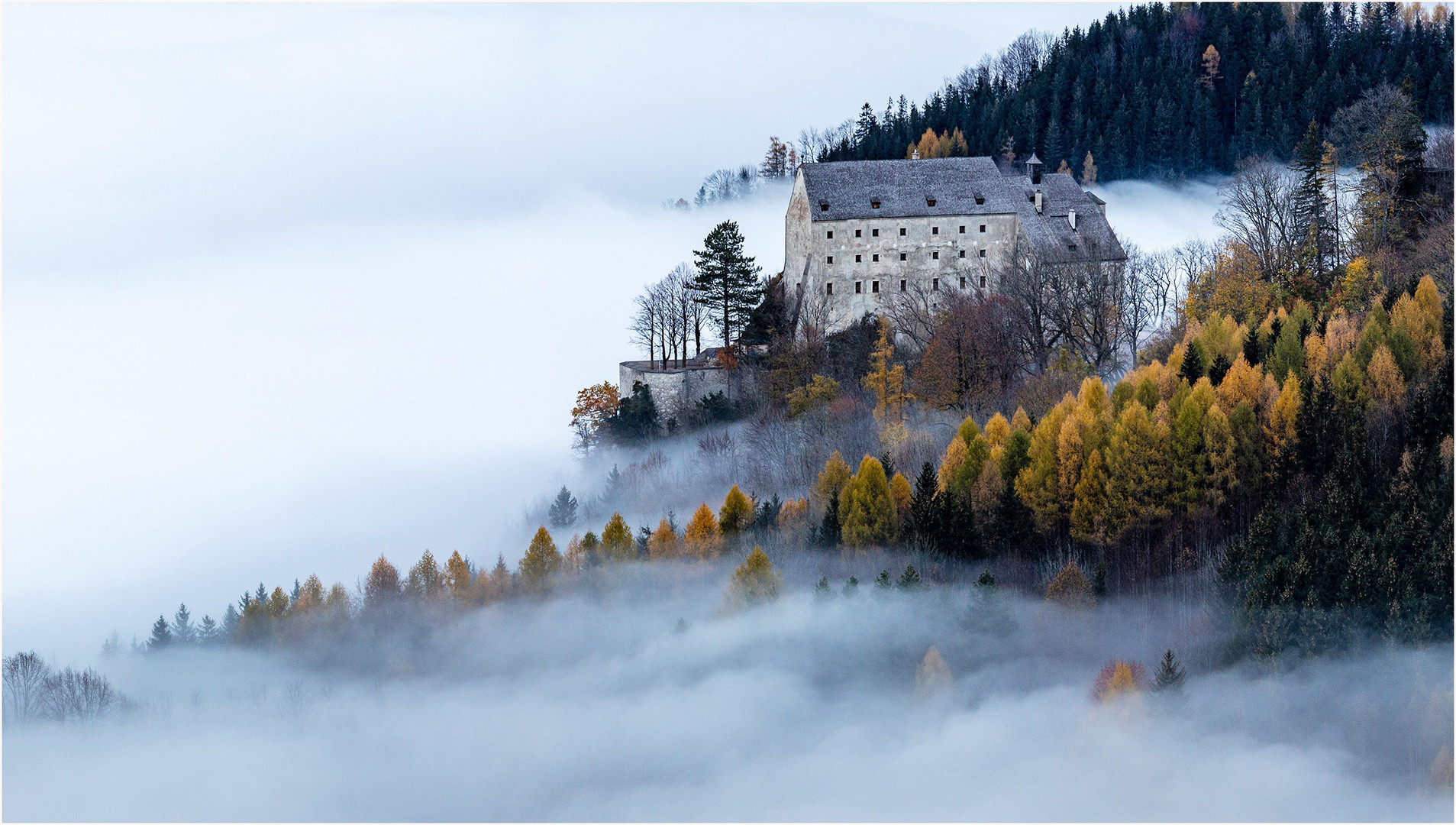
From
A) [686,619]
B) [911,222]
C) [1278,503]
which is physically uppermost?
[911,222]

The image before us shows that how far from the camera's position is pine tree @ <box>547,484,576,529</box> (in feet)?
233

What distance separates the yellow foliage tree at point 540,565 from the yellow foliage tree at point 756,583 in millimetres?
8186

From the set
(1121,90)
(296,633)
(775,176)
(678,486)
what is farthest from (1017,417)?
(1121,90)

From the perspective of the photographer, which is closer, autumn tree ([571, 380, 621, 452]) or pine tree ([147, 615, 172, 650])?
pine tree ([147, 615, 172, 650])

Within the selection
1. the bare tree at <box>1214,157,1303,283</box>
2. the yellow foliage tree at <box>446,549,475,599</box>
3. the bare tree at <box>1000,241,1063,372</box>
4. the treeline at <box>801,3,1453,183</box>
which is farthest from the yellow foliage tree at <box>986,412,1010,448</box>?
the treeline at <box>801,3,1453,183</box>

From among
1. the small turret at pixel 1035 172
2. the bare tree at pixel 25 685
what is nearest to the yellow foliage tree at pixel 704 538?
the bare tree at pixel 25 685

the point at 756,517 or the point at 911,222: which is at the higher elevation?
the point at 911,222

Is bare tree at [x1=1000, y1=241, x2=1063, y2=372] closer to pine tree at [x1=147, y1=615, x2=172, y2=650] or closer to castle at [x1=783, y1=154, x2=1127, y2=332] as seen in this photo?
castle at [x1=783, y1=154, x2=1127, y2=332]

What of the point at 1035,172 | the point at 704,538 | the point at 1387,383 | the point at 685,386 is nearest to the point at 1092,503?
the point at 1387,383

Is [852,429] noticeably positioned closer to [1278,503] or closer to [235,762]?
[1278,503]

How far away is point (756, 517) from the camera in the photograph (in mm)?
52375

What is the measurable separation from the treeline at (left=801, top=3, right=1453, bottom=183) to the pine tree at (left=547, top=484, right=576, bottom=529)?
41798mm

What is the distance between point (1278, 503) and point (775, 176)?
70.2m

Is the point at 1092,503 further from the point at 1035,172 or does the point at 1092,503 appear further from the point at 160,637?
the point at 160,637
